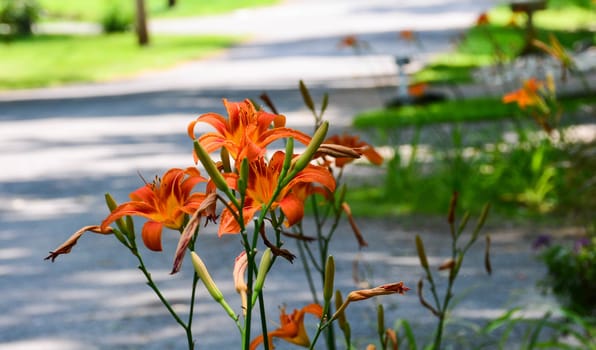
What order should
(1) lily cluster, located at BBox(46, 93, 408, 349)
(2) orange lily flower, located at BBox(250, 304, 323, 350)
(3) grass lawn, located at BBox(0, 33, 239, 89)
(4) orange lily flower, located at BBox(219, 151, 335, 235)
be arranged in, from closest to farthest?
(1) lily cluster, located at BBox(46, 93, 408, 349), (4) orange lily flower, located at BBox(219, 151, 335, 235), (2) orange lily flower, located at BBox(250, 304, 323, 350), (3) grass lawn, located at BBox(0, 33, 239, 89)

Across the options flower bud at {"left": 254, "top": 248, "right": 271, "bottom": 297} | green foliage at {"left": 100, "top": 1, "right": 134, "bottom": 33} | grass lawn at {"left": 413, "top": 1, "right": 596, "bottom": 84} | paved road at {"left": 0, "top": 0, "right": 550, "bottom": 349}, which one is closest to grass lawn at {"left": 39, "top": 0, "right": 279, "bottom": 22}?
green foliage at {"left": 100, "top": 1, "right": 134, "bottom": 33}

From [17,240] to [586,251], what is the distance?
4.19 metres

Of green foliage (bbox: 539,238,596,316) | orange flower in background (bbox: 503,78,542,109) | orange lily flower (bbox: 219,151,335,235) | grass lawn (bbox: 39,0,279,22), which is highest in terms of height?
orange lily flower (bbox: 219,151,335,235)

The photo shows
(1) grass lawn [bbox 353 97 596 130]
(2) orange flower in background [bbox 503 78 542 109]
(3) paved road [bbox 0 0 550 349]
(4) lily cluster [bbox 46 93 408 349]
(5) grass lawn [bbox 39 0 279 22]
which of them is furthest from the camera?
(5) grass lawn [bbox 39 0 279 22]

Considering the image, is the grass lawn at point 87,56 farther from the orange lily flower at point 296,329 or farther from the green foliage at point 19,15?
the orange lily flower at point 296,329

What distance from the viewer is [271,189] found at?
1653mm

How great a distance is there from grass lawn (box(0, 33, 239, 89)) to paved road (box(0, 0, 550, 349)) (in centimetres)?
100

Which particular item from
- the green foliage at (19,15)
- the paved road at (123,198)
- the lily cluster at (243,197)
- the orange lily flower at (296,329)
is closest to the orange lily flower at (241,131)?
the lily cluster at (243,197)

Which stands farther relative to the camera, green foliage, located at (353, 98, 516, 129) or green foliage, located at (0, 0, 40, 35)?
green foliage, located at (0, 0, 40, 35)

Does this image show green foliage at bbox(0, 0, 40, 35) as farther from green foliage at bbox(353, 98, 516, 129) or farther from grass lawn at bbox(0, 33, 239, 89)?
green foliage at bbox(353, 98, 516, 129)

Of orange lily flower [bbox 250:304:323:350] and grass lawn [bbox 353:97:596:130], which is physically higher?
orange lily flower [bbox 250:304:323:350]

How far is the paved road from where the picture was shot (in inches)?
217

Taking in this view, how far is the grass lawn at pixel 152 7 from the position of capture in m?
35.7

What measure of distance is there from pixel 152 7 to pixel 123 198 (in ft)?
103
